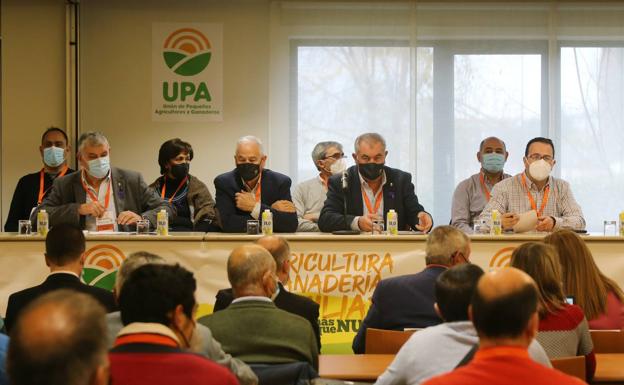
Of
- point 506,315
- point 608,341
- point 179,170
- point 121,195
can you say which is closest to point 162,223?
point 121,195

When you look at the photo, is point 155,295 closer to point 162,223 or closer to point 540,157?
point 162,223

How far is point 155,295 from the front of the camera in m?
2.45

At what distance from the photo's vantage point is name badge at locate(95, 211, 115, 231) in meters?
6.05

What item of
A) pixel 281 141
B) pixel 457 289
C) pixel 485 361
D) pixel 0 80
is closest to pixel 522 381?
pixel 485 361

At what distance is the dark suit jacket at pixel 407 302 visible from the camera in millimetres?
4137

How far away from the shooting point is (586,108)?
909 cm

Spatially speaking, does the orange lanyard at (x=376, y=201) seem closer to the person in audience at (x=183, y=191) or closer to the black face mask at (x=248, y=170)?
the black face mask at (x=248, y=170)

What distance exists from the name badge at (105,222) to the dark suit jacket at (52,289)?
2.02 m

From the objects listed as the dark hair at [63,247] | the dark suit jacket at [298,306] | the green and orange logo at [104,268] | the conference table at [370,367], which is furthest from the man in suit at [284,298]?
the green and orange logo at [104,268]

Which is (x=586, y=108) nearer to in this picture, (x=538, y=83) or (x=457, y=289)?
(x=538, y=83)

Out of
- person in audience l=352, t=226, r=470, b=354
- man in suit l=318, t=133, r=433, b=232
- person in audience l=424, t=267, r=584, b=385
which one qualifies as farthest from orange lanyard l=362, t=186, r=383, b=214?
person in audience l=424, t=267, r=584, b=385

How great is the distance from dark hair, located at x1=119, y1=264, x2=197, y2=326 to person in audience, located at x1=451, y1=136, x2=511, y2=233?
4.86m

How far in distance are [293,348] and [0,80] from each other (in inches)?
267

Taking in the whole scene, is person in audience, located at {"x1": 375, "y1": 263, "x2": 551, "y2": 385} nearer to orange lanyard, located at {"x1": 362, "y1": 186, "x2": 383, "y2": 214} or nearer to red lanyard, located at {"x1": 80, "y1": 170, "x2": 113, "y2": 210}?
orange lanyard, located at {"x1": 362, "y1": 186, "x2": 383, "y2": 214}
